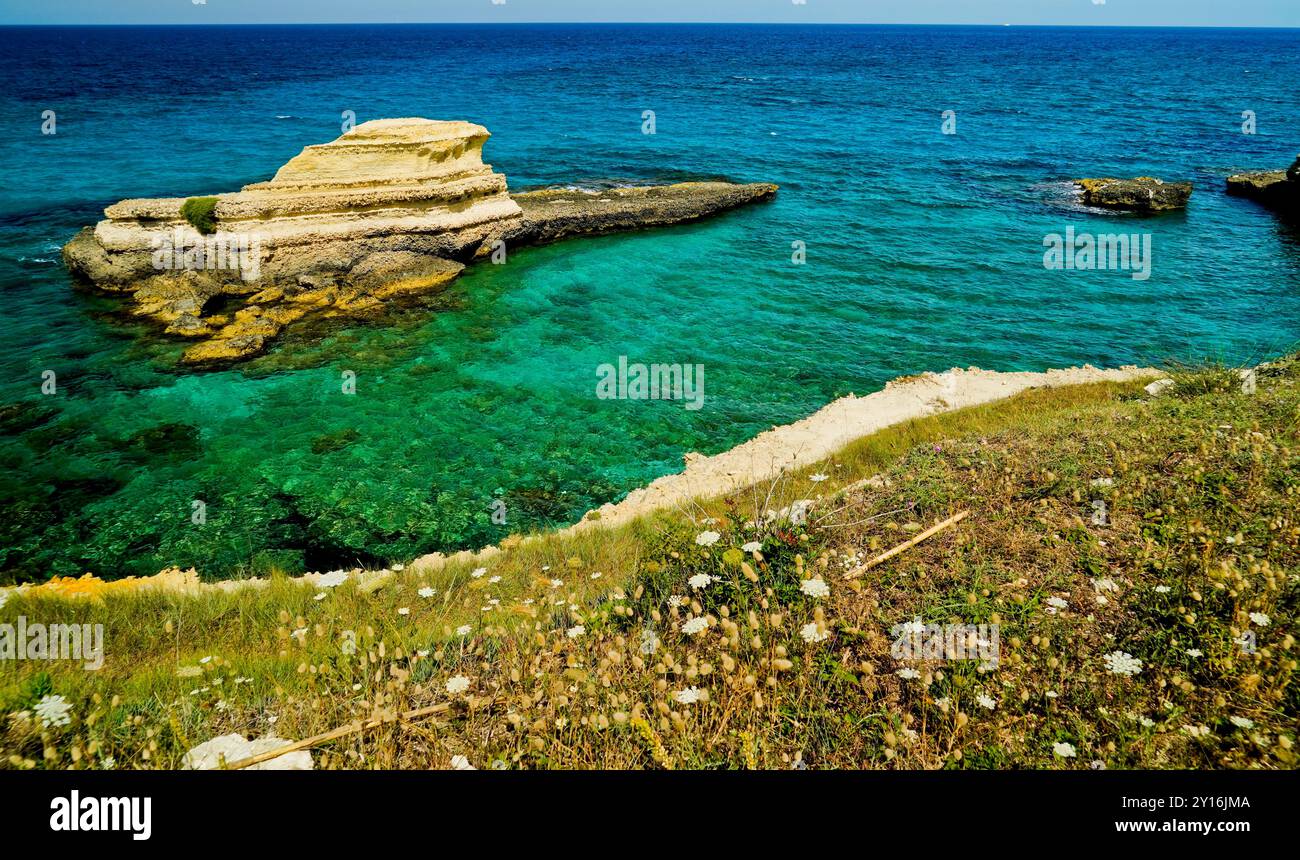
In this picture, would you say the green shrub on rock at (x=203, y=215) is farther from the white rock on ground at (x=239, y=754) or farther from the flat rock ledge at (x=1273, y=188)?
the flat rock ledge at (x=1273, y=188)

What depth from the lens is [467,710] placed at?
5.08m

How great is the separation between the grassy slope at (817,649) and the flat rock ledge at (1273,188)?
39.0 m

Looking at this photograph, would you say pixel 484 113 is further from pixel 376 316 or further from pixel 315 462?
pixel 315 462

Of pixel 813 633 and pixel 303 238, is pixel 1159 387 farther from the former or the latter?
pixel 303 238

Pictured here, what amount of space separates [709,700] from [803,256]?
87.5 ft

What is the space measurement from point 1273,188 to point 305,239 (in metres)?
48.0

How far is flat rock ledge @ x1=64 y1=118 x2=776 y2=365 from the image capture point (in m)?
22.2

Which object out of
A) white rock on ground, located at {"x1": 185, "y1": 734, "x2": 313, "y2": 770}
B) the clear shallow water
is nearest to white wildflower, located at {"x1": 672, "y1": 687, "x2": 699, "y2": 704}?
white rock on ground, located at {"x1": 185, "y1": 734, "x2": 313, "y2": 770}

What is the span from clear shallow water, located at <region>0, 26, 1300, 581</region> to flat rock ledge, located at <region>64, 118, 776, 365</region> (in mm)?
1675

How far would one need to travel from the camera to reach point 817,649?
215 inches

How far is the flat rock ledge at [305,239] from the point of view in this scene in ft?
72.8

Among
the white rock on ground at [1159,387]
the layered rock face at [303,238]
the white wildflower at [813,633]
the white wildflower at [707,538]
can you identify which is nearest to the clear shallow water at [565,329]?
the layered rock face at [303,238]
